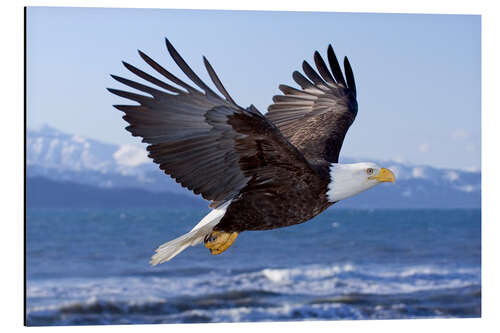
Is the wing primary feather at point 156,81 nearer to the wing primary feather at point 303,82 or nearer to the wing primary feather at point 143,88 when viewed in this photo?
the wing primary feather at point 143,88

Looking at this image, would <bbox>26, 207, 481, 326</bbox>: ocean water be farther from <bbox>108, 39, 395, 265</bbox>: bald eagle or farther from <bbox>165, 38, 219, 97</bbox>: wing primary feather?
<bbox>165, 38, 219, 97</bbox>: wing primary feather

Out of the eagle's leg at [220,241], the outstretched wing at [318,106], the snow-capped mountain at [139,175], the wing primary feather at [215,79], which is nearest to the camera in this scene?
the wing primary feather at [215,79]

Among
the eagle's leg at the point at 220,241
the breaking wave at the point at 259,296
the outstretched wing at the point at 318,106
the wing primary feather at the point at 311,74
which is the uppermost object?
the wing primary feather at the point at 311,74

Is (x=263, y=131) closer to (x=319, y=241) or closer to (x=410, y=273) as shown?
(x=410, y=273)

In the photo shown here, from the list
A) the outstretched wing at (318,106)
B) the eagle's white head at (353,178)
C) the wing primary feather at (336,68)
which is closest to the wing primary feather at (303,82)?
→ the outstretched wing at (318,106)

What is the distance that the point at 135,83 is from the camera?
254cm

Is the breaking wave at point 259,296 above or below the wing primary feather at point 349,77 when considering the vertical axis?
below

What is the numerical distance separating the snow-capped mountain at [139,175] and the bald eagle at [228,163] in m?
3.22

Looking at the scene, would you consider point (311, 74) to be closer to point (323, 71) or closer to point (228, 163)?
point (323, 71)

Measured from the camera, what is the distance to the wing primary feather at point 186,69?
241cm

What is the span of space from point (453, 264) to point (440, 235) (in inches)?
50.6

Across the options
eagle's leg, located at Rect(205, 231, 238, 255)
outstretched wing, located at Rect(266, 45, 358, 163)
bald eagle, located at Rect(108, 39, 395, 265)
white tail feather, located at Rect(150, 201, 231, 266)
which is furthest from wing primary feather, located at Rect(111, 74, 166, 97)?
outstretched wing, located at Rect(266, 45, 358, 163)

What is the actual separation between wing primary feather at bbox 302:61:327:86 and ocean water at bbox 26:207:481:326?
3.85 metres

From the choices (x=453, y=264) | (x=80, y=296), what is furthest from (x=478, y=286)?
(x=80, y=296)
